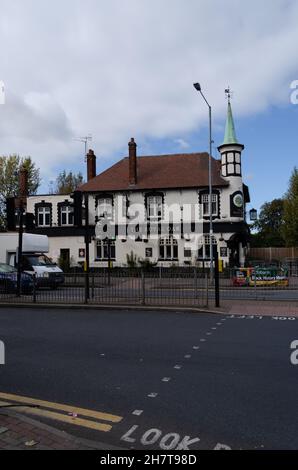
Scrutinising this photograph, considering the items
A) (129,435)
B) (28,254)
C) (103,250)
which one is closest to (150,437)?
(129,435)

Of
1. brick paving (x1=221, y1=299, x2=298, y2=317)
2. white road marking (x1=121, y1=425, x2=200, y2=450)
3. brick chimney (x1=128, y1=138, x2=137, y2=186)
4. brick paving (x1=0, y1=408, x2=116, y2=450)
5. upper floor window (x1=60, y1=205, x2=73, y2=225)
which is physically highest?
brick chimney (x1=128, y1=138, x2=137, y2=186)

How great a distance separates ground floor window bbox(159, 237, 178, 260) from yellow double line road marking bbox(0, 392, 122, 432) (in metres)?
31.7

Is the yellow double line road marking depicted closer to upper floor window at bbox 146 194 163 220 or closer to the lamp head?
the lamp head

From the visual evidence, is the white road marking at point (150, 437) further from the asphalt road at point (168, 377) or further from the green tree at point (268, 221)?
the green tree at point (268, 221)

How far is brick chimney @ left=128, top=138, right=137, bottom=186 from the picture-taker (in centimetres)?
3750

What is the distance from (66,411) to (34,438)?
37.5 inches

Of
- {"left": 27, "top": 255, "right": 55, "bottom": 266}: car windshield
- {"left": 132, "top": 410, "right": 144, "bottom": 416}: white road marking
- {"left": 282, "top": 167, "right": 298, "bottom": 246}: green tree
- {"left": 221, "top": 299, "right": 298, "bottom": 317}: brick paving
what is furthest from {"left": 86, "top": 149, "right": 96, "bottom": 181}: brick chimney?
{"left": 132, "top": 410, "right": 144, "bottom": 416}: white road marking

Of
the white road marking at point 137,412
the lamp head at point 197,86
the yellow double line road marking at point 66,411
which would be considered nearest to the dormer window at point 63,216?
the lamp head at point 197,86

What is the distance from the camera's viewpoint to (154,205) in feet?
124

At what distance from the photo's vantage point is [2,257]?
24.0 metres

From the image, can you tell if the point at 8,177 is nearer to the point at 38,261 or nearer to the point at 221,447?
the point at 38,261

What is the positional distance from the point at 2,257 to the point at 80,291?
28.7 feet

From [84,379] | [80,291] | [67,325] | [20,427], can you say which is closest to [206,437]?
[20,427]

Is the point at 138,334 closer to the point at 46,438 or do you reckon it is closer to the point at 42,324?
the point at 42,324
